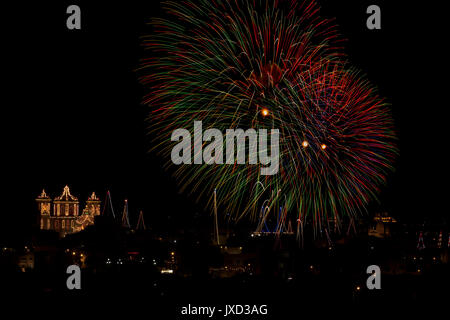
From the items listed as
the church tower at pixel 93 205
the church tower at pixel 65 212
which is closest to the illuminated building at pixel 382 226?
the church tower at pixel 93 205

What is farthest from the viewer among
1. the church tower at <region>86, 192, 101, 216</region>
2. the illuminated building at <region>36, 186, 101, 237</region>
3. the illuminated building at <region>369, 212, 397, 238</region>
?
the illuminated building at <region>36, 186, 101, 237</region>

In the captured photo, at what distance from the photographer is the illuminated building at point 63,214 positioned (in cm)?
7256

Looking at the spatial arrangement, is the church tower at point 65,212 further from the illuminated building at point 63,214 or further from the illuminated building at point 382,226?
the illuminated building at point 382,226

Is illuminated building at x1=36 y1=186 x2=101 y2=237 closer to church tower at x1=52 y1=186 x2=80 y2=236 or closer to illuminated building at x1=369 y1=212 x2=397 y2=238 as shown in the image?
church tower at x1=52 y1=186 x2=80 y2=236

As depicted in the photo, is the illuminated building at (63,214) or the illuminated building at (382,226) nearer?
the illuminated building at (382,226)

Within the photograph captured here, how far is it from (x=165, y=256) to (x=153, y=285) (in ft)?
44.1

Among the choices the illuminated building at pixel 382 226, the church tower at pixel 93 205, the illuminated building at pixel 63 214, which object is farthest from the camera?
the illuminated building at pixel 63 214

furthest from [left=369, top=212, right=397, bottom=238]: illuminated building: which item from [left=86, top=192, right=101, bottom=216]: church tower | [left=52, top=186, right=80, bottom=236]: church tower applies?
[left=52, top=186, right=80, bottom=236]: church tower

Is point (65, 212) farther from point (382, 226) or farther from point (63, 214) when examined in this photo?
point (382, 226)

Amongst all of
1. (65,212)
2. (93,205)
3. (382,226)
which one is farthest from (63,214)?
(382,226)

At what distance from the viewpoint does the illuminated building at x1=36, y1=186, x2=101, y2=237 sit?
72562mm

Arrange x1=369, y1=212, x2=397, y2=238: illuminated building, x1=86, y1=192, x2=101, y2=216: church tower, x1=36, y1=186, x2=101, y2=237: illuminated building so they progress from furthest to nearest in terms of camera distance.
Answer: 1. x1=36, y1=186, x2=101, y2=237: illuminated building
2. x1=86, y1=192, x2=101, y2=216: church tower
3. x1=369, y1=212, x2=397, y2=238: illuminated building
